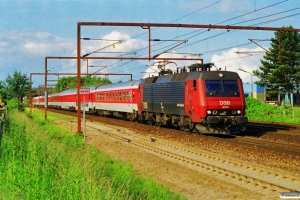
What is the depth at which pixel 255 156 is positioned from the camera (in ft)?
51.9

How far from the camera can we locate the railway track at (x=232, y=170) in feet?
35.0

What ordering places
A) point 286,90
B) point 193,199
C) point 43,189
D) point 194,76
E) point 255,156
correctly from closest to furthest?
point 43,189
point 193,199
point 255,156
point 194,76
point 286,90

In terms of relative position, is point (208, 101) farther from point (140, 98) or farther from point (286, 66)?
point (286, 66)

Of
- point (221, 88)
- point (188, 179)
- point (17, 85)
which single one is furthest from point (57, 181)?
point (17, 85)

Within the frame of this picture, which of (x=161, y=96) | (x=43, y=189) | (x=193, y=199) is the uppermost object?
(x=161, y=96)

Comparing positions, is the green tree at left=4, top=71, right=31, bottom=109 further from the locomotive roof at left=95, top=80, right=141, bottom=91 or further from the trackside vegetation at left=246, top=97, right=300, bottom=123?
the trackside vegetation at left=246, top=97, right=300, bottom=123

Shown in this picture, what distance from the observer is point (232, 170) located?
1293 cm

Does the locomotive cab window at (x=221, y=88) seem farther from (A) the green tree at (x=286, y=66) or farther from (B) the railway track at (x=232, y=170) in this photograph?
(A) the green tree at (x=286, y=66)

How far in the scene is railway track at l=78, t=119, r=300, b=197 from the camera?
1066 cm

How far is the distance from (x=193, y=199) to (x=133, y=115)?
82.1 ft

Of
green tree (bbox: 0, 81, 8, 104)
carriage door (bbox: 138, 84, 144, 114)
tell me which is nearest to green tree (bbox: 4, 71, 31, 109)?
green tree (bbox: 0, 81, 8, 104)

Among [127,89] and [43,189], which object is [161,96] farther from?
[43,189]

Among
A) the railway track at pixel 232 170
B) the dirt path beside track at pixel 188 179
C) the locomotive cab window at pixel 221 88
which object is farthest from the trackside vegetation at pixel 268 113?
the dirt path beside track at pixel 188 179

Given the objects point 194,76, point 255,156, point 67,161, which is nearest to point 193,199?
point 67,161
